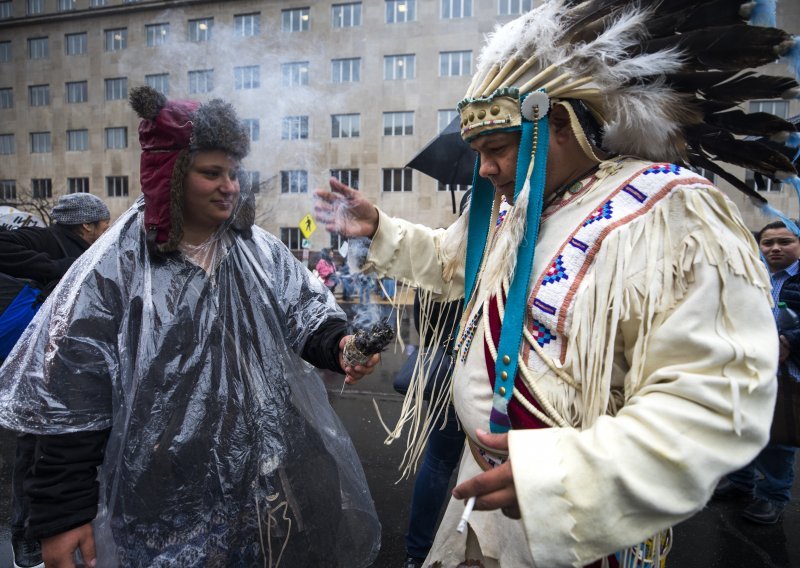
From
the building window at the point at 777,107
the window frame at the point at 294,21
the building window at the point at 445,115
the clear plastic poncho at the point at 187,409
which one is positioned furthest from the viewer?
the building window at the point at 445,115

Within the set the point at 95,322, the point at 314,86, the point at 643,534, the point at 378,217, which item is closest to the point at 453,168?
the point at 314,86

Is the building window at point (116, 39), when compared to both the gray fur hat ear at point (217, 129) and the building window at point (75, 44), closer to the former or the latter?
the building window at point (75, 44)

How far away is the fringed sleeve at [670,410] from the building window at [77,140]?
14.5 feet

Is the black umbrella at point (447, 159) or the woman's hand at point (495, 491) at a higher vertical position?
the black umbrella at point (447, 159)

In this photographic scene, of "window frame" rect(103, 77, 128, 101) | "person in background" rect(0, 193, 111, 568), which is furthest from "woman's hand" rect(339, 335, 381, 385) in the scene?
"person in background" rect(0, 193, 111, 568)

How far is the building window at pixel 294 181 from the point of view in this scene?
6.26 feet

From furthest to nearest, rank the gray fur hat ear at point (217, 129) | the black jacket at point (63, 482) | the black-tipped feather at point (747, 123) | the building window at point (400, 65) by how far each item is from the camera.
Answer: the building window at point (400, 65) < the gray fur hat ear at point (217, 129) < the black jacket at point (63, 482) < the black-tipped feather at point (747, 123)

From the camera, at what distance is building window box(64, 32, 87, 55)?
9.36 ft

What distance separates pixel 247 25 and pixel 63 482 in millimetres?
1890

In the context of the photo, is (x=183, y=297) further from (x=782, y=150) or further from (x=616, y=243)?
(x=782, y=150)

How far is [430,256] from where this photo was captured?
1803 mm

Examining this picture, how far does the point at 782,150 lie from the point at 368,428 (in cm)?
396

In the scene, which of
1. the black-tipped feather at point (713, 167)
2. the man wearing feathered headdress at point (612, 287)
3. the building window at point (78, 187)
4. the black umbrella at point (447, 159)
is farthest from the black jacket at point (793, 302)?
the building window at point (78, 187)

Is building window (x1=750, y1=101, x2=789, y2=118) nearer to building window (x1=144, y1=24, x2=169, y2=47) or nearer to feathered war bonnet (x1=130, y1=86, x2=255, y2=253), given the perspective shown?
feathered war bonnet (x1=130, y1=86, x2=255, y2=253)
